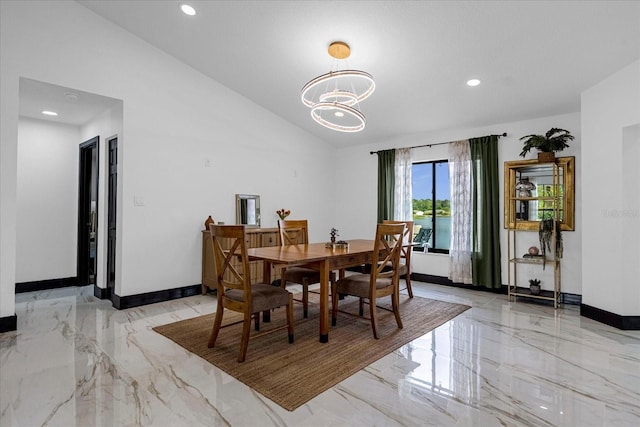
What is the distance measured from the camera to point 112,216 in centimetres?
433

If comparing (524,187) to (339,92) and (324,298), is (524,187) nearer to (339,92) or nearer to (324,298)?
(339,92)

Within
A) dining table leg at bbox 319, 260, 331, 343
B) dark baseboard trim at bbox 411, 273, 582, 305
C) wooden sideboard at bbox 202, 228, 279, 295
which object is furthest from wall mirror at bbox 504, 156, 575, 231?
wooden sideboard at bbox 202, 228, 279, 295

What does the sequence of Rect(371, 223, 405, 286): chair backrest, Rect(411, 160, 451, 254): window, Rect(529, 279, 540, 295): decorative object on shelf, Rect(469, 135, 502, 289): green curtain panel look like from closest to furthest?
Rect(371, 223, 405, 286): chair backrest, Rect(529, 279, 540, 295): decorative object on shelf, Rect(469, 135, 502, 289): green curtain panel, Rect(411, 160, 451, 254): window

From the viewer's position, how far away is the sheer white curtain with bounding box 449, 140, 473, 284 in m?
5.11

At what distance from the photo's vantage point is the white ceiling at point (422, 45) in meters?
2.95

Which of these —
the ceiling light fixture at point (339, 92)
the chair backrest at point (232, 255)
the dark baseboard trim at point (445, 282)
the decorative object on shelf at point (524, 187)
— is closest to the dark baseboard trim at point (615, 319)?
the dark baseboard trim at point (445, 282)

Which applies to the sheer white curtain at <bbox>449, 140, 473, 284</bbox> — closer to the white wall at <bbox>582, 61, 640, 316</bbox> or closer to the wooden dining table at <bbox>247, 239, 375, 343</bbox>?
the white wall at <bbox>582, 61, 640, 316</bbox>

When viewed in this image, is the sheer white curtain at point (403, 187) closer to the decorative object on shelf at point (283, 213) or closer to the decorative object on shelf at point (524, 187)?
the decorative object on shelf at point (524, 187)

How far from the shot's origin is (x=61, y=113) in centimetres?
448

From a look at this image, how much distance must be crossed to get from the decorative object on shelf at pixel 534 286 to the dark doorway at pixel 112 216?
536 cm

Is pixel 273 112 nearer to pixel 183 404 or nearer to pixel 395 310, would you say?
pixel 395 310

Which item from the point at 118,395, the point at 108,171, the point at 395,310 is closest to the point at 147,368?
the point at 118,395

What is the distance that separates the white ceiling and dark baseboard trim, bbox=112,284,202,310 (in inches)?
117

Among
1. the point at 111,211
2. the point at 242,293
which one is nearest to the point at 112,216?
the point at 111,211
